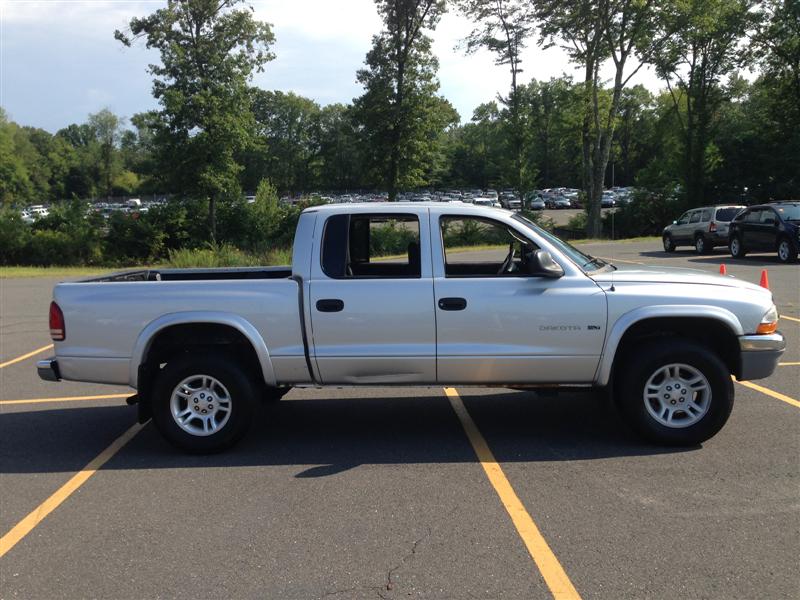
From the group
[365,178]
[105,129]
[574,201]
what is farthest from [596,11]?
[105,129]

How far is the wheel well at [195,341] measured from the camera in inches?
214

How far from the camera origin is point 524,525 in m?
4.07

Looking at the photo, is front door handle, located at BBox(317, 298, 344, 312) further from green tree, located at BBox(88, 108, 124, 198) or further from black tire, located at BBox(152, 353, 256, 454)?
green tree, located at BBox(88, 108, 124, 198)

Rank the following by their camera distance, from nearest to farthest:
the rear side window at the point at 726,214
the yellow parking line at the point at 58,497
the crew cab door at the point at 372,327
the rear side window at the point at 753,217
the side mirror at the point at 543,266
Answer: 1. the yellow parking line at the point at 58,497
2. the side mirror at the point at 543,266
3. the crew cab door at the point at 372,327
4. the rear side window at the point at 753,217
5. the rear side window at the point at 726,214

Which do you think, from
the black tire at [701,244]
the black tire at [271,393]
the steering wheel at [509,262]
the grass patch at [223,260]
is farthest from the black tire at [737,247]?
the black tire at [271,393]

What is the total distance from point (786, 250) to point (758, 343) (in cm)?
1644

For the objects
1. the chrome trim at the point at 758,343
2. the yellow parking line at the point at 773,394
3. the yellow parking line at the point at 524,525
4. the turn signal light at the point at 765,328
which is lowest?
the yellow parking line at the point at 524,525

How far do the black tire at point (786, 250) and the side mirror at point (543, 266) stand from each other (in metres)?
17.1

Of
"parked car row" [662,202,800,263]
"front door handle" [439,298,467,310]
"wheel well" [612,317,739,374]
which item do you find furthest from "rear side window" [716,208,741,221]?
"front door handle" [439,298,467,310]

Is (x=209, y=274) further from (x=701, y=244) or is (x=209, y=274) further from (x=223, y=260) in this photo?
(x=701, y=244)

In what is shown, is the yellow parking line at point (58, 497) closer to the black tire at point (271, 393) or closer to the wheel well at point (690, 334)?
the black tire at point (271, 393)

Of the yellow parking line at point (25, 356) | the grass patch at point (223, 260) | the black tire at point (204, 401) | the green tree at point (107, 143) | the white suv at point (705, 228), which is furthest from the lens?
the green tree at point (107, 143)

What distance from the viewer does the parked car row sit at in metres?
19.4

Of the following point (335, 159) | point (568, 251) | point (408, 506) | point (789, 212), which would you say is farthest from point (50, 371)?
point (335, 159)
